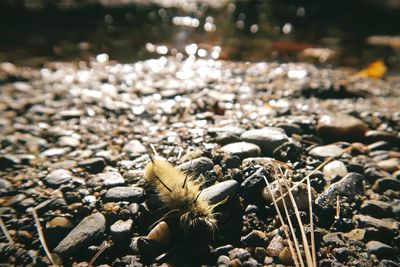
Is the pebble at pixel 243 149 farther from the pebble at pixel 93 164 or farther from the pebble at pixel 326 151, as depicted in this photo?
the pebble at pixel 93 164

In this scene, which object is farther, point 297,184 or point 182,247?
point 297,184

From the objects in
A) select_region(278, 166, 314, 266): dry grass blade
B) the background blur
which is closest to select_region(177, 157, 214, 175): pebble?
select_region(278, 166, 314, 266): dry grass blade

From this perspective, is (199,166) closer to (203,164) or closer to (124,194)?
(203,164)

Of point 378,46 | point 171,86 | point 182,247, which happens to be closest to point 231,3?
point 378,46

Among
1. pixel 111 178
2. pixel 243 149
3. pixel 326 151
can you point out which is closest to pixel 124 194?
pixel 111 178

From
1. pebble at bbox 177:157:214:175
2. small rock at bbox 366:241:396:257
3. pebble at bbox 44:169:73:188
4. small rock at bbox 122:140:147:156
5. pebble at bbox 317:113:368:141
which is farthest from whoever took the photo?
pebble at bbox 317:113:368:141

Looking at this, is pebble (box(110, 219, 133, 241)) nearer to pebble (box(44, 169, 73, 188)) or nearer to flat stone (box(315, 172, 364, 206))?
pebble (box(44, 169, 73, 188))

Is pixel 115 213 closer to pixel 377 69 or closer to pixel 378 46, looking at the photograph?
pixel 377 69
